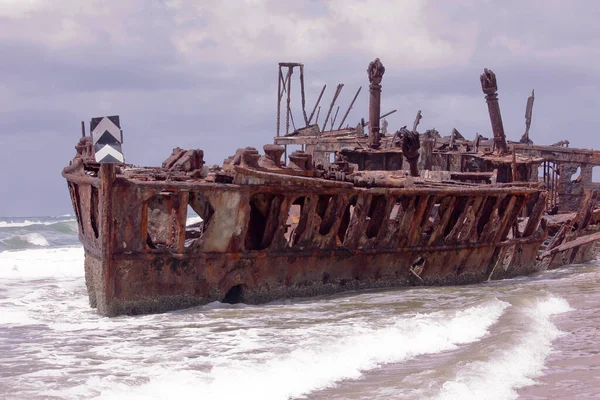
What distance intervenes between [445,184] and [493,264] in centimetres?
218

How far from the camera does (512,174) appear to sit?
1947 cm

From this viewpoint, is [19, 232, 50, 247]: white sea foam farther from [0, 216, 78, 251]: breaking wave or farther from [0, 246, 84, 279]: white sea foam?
[0, 246, 84, 279]: white sea foam

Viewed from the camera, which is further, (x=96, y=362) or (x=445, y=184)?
(x=445, y=184)

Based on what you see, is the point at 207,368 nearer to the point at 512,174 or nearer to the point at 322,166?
the point at 322,166

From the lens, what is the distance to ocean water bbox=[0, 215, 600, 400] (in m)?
7.03

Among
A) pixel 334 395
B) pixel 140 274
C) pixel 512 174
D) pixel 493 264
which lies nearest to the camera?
pixel 334 395

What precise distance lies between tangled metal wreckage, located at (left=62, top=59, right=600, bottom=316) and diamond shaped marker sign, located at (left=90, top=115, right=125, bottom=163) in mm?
148

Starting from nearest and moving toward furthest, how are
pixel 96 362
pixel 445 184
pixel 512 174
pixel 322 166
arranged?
pixel 96 362, pixel 322 166, pixel 445 184, pixel 512 174

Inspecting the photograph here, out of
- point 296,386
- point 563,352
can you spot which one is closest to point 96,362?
point 296,386

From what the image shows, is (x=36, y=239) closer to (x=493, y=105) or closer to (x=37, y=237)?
(x=37, y=237)

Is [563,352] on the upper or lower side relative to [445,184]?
lower

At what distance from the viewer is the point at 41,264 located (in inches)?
981

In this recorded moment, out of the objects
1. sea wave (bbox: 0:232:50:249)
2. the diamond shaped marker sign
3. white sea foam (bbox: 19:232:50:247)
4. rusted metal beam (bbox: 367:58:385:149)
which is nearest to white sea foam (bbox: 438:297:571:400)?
the diamond shaped marker sign

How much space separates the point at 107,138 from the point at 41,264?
1616 cm
